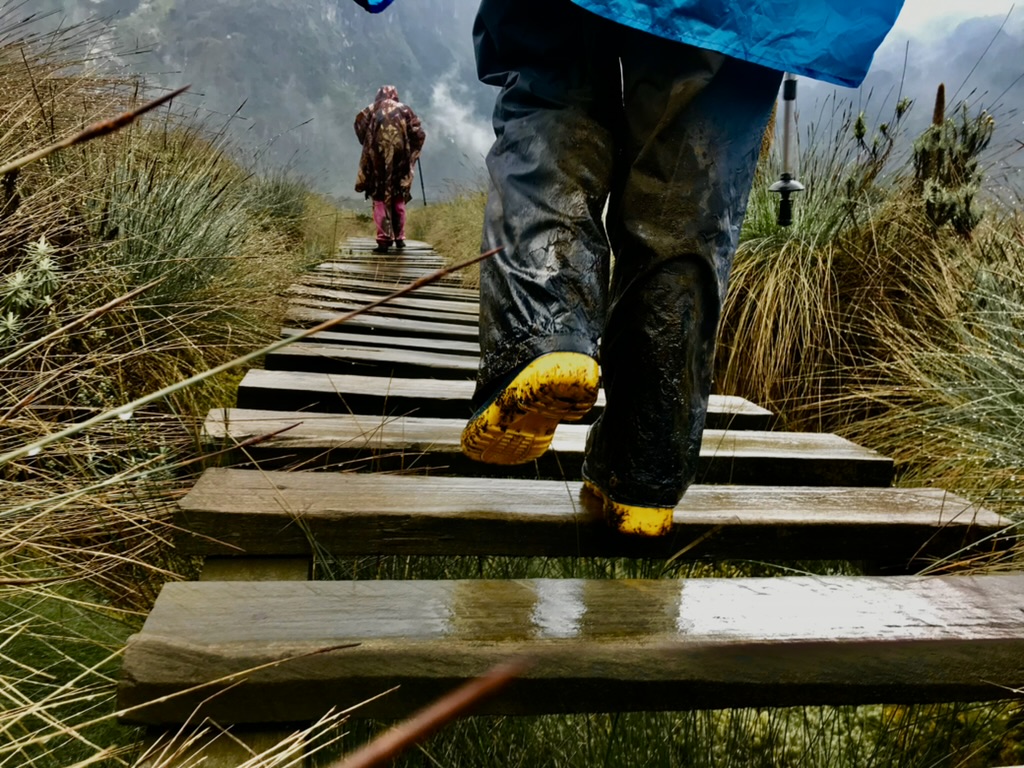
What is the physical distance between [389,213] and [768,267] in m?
6.47

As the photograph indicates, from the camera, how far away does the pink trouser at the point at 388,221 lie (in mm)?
8352

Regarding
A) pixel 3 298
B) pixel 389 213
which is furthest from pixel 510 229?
pixel 389 213

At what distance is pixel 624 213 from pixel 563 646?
0.59 meters

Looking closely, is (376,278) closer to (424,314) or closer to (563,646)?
(424,314)

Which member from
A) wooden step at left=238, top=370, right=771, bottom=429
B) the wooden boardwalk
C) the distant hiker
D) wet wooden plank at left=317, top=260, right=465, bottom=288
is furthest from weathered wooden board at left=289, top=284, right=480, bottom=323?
the distant hiker

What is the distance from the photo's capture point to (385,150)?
26.9ft

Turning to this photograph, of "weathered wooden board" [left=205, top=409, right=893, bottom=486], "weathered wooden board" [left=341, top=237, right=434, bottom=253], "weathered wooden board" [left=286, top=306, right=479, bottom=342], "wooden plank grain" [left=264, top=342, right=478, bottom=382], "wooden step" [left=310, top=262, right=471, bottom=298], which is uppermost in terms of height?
"weathered wooden board" [left=341, top=237, right=434, bottom=253]

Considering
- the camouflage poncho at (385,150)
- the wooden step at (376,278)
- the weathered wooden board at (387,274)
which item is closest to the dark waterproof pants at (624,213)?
the wooden step at (376,278)

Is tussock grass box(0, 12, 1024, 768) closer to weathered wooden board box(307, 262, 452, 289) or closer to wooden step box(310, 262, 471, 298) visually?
wooden step box(310, 262, 471, 298)

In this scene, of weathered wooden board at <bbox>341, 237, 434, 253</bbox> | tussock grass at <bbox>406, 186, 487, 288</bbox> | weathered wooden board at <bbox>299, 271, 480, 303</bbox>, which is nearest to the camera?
weathered wooden board at <bbox>299, 271, 480, 303</bbox>

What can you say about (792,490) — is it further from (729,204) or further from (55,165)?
(55,165)

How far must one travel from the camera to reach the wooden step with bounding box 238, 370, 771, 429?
184 centimetres

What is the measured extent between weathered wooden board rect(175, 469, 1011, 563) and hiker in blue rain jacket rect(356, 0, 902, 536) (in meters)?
0.13

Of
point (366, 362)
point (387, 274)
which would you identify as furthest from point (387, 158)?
point (366, 362)
